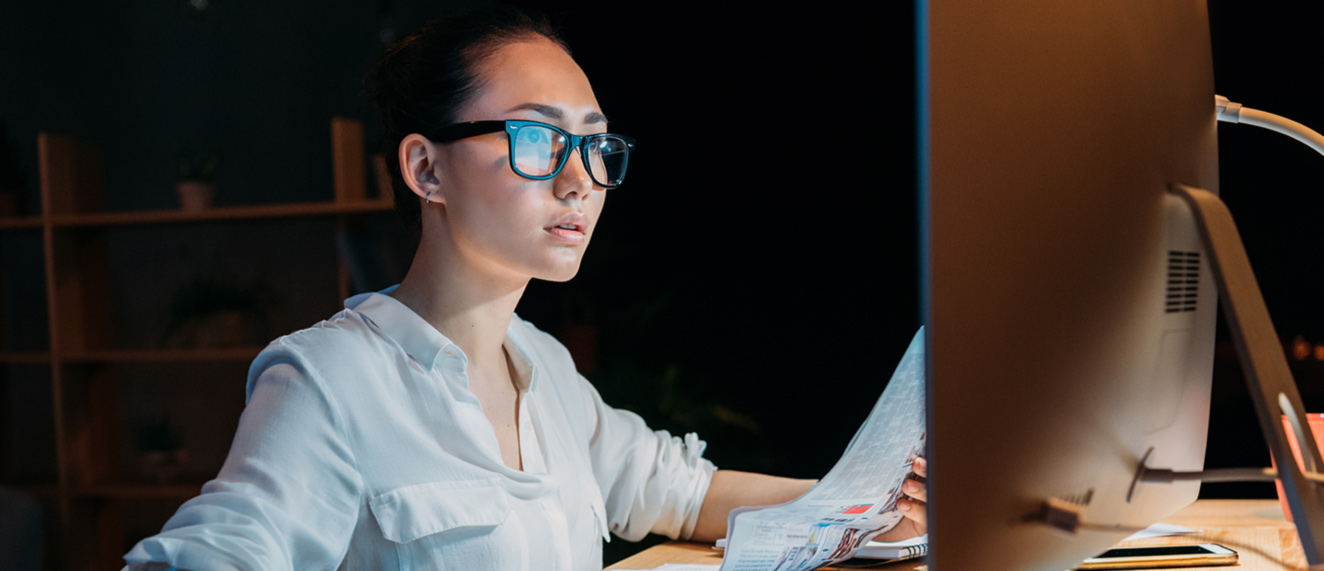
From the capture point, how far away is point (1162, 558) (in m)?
0.97

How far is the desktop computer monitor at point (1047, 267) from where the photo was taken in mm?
512

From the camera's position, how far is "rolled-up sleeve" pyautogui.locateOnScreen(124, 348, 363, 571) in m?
0.80

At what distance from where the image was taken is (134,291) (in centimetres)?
402

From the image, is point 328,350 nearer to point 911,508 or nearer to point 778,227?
point 911,508

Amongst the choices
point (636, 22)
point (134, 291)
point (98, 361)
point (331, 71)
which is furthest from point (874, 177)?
point (134, 291)

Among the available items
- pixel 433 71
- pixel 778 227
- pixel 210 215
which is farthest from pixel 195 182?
Result: pixel 433 71

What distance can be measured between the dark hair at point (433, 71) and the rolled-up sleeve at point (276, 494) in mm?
372

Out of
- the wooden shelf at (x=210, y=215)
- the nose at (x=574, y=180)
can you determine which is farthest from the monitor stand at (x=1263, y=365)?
the wooden shelf at (x=210, y=215)

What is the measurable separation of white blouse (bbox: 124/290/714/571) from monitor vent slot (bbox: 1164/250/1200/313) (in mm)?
753

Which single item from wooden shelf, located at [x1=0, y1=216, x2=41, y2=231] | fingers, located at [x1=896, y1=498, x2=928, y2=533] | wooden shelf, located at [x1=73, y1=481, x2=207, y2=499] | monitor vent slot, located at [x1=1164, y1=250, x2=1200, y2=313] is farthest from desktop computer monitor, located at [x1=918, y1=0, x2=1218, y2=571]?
wooden shelf, located at [x1=0, y1=216, x2=41, y2=231]

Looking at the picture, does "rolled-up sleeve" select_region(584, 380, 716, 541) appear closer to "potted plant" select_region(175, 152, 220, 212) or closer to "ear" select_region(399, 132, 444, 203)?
"ear" select_region(399, 132, 444, 203)

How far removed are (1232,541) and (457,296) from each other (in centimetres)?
103

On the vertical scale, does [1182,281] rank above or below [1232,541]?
above

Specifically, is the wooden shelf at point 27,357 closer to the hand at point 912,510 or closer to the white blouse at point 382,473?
the white blouse at point 382,473
